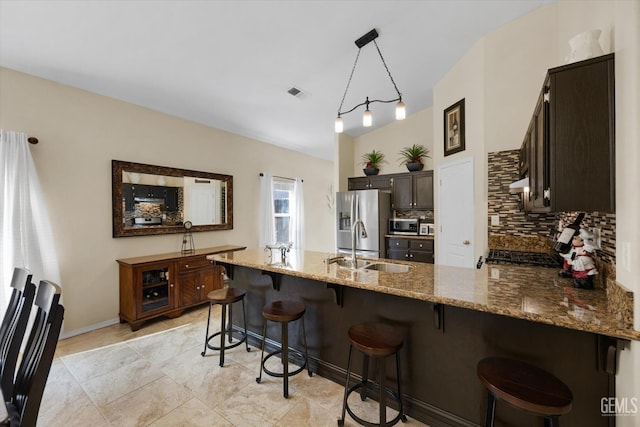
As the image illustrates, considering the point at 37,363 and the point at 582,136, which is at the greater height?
the point at 582,136

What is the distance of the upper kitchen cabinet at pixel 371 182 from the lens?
4.92m

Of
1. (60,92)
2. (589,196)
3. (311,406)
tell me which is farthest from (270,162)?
(589,196)

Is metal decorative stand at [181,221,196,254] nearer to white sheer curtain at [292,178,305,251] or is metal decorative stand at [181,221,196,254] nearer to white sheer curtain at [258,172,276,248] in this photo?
white sheer curtain at [258,172,276,248]

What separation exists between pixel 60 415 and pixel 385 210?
4.45 meters

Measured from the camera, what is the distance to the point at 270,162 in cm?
532

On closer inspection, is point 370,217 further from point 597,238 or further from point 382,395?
point 382,395

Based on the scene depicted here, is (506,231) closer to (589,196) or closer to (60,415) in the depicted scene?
(589,196)

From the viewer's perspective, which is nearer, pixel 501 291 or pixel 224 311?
pixel 501 291

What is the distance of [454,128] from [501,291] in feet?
9.02

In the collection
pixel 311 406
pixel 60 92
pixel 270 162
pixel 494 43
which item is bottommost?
pixel 311 406

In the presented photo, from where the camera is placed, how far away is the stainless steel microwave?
4.57 m

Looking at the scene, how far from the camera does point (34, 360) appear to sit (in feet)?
3.51

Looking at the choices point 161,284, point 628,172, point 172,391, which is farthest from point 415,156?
point 172,391

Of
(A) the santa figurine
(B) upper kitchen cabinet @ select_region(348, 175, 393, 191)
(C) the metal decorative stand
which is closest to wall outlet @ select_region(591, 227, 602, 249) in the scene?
(A) the santa figurine
